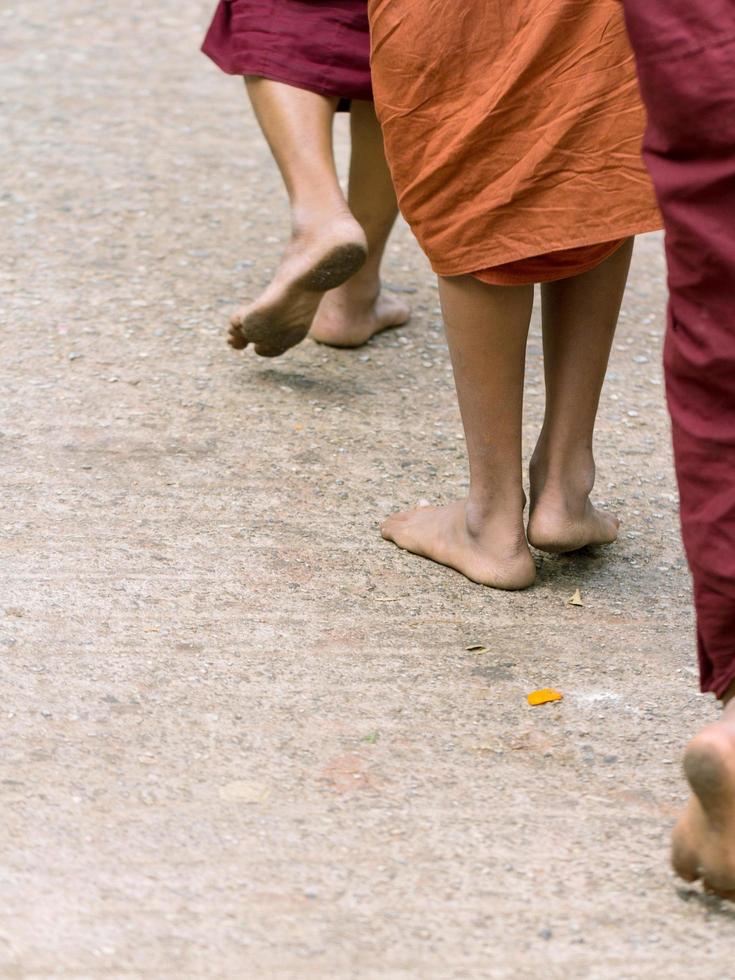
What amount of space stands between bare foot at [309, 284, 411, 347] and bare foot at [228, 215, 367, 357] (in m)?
0.48

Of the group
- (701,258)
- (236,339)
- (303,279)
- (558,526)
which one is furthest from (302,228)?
(701,258)

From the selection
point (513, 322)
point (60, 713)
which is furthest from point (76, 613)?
point (513, 322)

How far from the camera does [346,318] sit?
3.34m

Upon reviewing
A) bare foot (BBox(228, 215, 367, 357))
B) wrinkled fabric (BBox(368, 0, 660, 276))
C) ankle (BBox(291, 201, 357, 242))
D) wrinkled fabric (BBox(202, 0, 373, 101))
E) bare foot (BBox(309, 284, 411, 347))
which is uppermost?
wrinkled fabric (BBox(368, 0, 660, 276))

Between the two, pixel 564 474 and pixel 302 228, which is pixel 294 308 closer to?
pixel 302 228

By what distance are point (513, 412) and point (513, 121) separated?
47cm

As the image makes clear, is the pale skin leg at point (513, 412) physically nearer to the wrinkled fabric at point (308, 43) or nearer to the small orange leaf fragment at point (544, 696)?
the small orange leaf fragment at point (544, 696)

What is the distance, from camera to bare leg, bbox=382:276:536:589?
2.23 m

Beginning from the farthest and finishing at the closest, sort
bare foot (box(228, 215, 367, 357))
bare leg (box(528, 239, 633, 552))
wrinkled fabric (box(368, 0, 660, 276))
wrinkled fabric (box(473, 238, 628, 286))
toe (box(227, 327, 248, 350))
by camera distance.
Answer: toe (box(227, 327, 248, 350)), bare foot (box(228, 215, 367, 357)), bare leg (box(528, 239, 633, 552)), wrinkled fabric (box(473, 238, 628, 286)), wrinkled fabric (box(368, 0, 660, 276))

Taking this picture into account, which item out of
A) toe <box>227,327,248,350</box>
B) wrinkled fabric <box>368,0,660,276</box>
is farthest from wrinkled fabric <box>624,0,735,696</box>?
toe <box>227,327,248,350</box>

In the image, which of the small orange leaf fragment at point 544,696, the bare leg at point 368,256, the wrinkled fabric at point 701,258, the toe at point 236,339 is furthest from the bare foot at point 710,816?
the bare leg at point 368,256

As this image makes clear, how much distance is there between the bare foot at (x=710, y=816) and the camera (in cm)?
153

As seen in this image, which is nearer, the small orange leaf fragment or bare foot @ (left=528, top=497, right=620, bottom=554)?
the small orange leaf fragment

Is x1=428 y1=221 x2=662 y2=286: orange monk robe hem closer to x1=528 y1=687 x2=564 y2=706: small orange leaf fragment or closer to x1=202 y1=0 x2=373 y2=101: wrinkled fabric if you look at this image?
x1=528 y1=687 x2=564 y2=706: small orange leaf fragment
